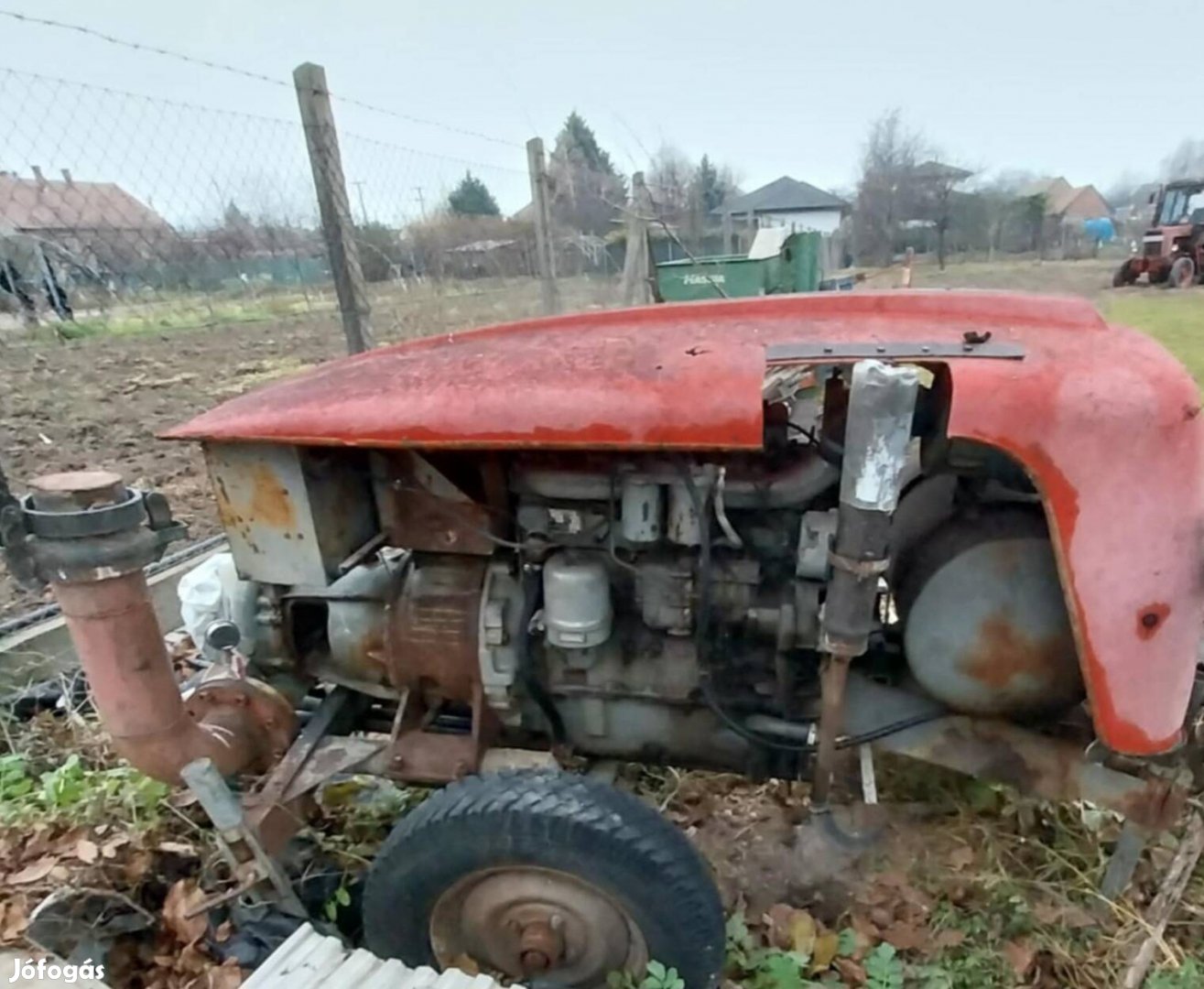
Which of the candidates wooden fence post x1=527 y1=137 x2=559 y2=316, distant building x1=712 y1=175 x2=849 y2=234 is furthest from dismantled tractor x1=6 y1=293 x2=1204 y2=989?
distant building x1=712 y1=175 x2=849 y2=234

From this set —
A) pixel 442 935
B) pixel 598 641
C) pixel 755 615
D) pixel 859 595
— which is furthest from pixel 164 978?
pixel 859 595

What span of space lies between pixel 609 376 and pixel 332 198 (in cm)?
220

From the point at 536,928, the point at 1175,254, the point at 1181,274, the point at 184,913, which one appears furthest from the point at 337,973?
the point at 1175,254

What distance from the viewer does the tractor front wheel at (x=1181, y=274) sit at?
16.1 metres

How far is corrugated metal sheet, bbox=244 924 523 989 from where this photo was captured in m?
1.47

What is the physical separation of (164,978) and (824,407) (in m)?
1.81

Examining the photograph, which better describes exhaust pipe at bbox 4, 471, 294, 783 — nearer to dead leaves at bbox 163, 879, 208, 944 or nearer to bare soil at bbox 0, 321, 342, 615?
dead leaves at bbox 163, 879, 208, 944

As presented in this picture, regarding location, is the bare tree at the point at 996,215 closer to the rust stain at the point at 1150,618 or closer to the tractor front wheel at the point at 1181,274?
the tractor front wheel at the point at 1181,274

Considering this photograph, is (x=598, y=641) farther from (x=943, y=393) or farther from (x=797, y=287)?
(x=797, y=287)

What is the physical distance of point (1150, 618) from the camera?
58.3 inches

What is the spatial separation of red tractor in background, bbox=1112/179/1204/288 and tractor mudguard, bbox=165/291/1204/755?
17713 mm

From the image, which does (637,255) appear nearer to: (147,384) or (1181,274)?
(147,384)

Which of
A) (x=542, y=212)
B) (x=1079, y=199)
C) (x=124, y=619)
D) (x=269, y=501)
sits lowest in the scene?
(x=1079, y=199)

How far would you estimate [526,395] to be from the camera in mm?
1593
